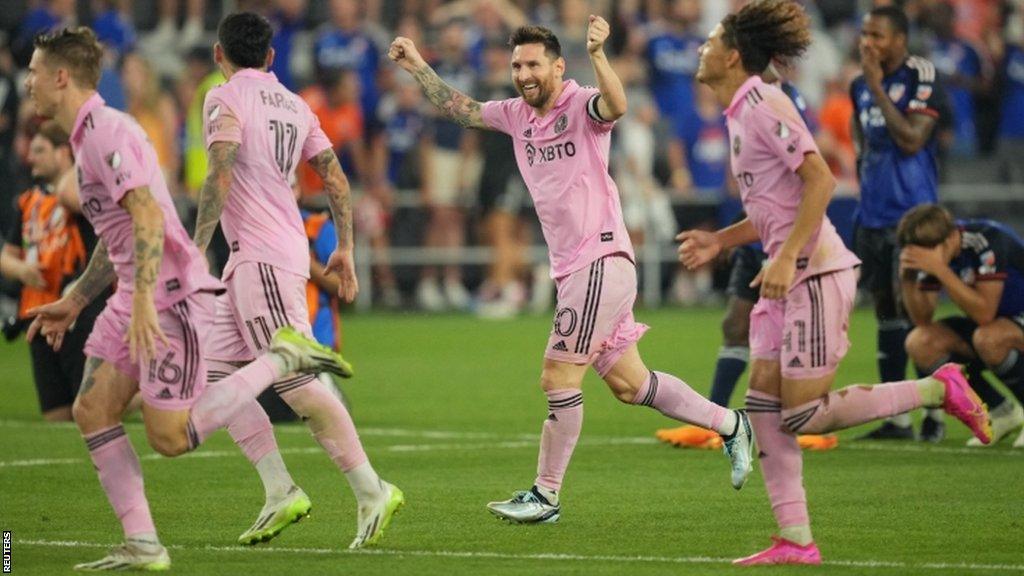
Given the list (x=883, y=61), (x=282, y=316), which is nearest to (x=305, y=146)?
(x=282, y=316)

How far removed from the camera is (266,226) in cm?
951

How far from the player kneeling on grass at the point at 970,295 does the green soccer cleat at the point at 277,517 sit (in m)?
4.63

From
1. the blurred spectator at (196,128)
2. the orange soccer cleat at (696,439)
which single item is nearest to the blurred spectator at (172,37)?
the blurred spectator at (196,128)

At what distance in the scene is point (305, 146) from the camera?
32.2 ft

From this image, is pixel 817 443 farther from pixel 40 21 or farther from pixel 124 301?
pixel 40 21

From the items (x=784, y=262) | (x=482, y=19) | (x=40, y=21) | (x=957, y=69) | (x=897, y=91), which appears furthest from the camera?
(x=482, y=19)

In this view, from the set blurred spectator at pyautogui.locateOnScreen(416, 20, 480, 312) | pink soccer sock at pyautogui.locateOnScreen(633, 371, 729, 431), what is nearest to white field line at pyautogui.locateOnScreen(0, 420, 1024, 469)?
pink soccer sock at pyautogui.locateOnScreen(633, 371, 729, 431)

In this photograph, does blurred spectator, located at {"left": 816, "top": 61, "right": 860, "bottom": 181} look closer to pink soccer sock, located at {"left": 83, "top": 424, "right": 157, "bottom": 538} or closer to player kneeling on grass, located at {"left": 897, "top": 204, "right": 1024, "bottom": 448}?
player kneeling on grass, located at {"left": 897, "top": 204, "right": 1024, "bottom": 448}

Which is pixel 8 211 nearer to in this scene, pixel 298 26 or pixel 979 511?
pixel 298 26

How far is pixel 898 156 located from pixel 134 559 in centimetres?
725

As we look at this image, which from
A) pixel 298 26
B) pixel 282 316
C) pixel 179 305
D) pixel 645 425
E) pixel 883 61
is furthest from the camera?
pixel 298 26

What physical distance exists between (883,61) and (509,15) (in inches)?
529

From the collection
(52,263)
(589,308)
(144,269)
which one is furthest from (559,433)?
(52,263)

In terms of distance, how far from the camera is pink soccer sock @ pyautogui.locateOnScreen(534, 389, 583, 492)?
402 inches
